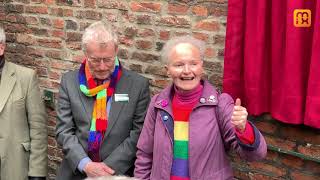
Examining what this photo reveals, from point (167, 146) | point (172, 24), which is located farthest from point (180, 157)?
point (172, 24)

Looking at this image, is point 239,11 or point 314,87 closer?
point 314,87

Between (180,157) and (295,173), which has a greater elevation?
(180,157)

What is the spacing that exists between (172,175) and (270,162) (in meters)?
0.82

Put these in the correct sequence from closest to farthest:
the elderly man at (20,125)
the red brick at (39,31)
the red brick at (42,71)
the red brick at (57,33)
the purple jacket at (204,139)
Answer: the purple jacket at (204,139) < the elderly man at (20,125) < the red brick at (57,33) < the red brick at (39,31) < the red brick at (42,71)

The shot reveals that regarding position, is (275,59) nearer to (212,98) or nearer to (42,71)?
(212,98)

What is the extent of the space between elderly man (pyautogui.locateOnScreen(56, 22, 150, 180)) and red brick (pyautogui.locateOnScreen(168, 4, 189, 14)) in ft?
1.78

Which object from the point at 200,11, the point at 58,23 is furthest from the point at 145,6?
the point at 58,23

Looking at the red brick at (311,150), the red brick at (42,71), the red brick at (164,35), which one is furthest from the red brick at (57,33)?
the red brick at (311,150)

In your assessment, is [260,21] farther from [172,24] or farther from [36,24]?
[36,24]

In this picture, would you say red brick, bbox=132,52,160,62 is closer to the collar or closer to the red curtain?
the red curtain

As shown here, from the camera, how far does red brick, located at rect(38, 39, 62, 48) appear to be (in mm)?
4180

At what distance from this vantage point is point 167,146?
8.74 feet

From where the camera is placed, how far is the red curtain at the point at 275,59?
2.72 meters

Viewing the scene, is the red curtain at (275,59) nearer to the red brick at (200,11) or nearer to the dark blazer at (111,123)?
the red brick at (200,11)
